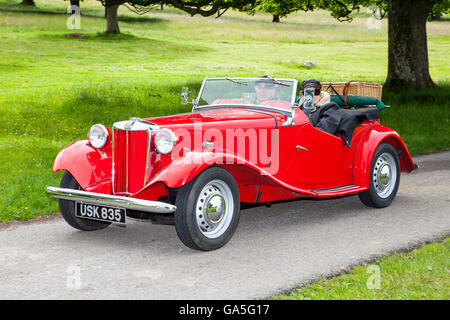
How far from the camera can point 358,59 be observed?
38.8 meters

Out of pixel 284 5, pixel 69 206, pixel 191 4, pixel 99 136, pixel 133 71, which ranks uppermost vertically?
pixel 284 5

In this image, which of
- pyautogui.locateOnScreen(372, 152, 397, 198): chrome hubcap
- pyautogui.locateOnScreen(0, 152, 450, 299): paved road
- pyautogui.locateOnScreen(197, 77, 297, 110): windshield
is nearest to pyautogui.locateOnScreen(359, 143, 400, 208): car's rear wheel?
pyautogui.locateOnScreen(372, 152, 397, 198): chrome hubcap

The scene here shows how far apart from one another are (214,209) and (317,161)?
171 cm

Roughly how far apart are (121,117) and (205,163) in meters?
9.94

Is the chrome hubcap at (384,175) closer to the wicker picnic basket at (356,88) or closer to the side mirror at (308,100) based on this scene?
the side mirror at (308,100)

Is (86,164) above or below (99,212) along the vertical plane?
above

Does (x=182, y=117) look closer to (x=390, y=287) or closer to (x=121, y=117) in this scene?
(x=390, y=287)

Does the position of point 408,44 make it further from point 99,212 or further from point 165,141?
point 99,212

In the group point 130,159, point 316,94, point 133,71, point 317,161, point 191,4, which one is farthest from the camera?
point 133,71

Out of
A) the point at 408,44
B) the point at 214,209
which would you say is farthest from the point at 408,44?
the point at 214,209

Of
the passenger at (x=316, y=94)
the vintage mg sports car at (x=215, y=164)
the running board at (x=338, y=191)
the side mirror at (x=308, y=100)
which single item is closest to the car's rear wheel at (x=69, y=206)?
the vintage mg sports car at (x=215, y=164)

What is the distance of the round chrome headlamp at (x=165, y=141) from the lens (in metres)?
5.67

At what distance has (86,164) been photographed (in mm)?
6223

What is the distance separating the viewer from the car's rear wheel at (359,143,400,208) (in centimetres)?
742
